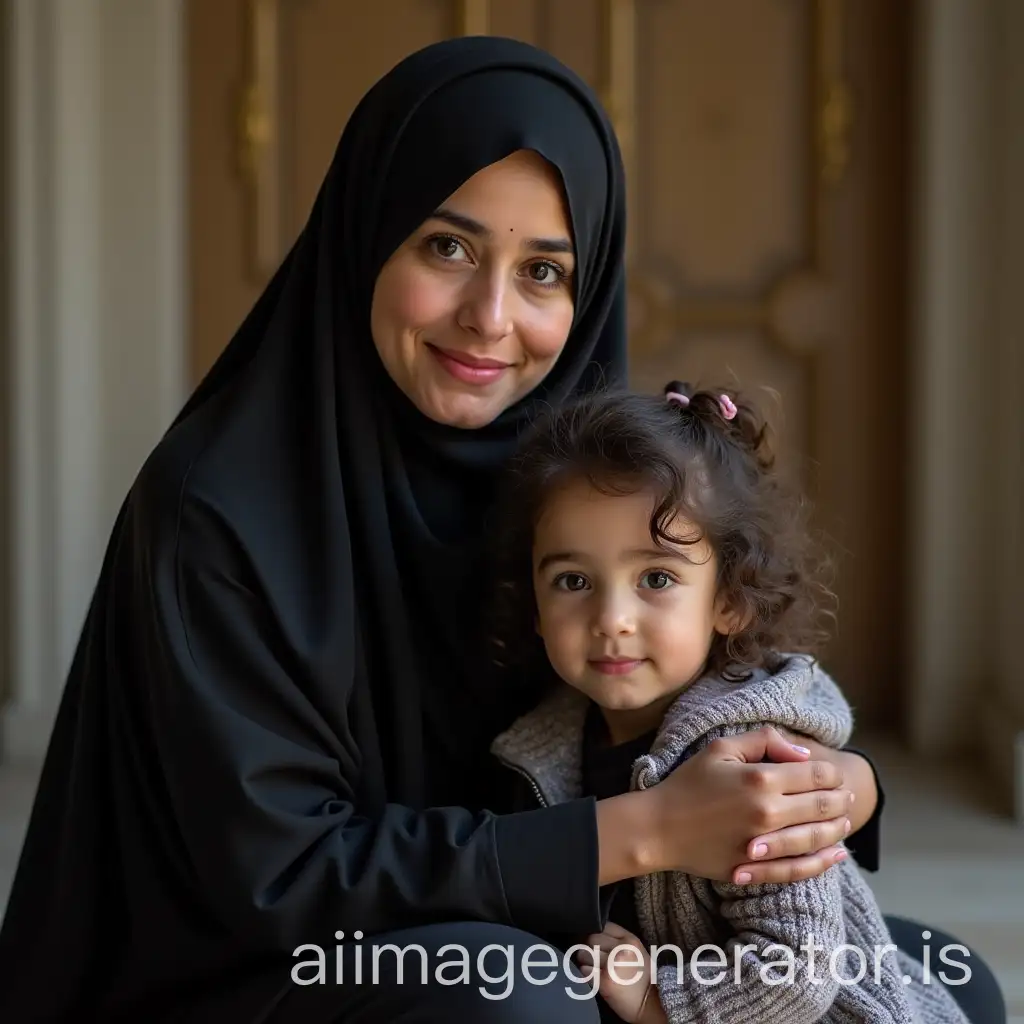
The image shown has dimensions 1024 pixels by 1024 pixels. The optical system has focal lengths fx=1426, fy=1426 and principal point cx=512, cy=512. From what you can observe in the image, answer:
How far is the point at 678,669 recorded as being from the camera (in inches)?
A: 54.5

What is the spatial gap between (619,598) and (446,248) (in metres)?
0.42

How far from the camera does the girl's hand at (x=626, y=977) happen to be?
130 centimetres

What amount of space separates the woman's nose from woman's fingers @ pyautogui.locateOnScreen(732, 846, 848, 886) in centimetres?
58

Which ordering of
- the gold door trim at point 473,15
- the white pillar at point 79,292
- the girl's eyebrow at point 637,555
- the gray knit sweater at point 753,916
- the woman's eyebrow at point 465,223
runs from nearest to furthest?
1. the gray knit sweater at point 753,916
2. the girl's eyebrow at point 637,555
3. the woman's eyebrow at point 465,223
4. the white pillar at point 79,292
5. the gold door trim at point 473,15

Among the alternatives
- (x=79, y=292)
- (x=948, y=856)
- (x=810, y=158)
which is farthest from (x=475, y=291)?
(x=810, y=158)

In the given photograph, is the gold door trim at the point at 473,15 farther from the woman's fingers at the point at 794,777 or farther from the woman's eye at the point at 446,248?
the woman's fingers at the point at 794,777

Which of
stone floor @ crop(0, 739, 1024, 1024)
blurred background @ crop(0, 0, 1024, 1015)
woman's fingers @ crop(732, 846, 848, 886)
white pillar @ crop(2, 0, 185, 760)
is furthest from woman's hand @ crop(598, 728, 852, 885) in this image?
white pillar @ crop(2, 0, 185, 760)

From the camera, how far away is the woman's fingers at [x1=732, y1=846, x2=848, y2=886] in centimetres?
128

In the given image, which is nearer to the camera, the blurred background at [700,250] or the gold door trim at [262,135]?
the blurred background at [700,250]

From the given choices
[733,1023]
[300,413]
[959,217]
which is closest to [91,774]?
[300,413]

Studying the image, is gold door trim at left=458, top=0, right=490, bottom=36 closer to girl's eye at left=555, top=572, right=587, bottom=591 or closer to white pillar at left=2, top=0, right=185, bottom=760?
white pillar at left=2, top=0, right=185, bottom=760

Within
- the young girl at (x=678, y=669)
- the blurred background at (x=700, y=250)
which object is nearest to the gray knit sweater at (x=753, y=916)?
the young girl at (x=678, y=669)

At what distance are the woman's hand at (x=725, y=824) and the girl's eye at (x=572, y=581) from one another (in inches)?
7.8

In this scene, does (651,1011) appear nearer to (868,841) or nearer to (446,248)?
(868,841)
